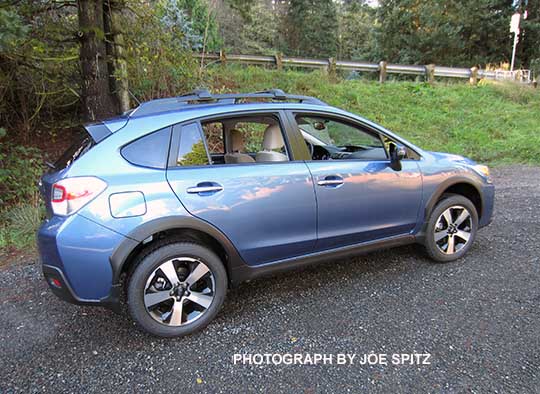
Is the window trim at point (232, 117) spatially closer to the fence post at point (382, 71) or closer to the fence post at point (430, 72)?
the fence post at point (382, 71)

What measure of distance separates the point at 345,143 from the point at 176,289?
2.77 meters

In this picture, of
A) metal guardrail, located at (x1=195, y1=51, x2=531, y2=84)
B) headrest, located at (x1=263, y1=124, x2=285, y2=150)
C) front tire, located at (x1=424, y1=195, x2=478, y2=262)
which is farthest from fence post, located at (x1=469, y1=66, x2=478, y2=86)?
headrest, located at (x1=263, y1=124, x2=285, y2=150)

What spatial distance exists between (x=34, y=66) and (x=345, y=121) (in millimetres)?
5284

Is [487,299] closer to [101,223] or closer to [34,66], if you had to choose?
[101,223]

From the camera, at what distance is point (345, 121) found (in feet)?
11.0

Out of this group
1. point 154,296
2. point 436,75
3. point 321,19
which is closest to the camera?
point 154,296

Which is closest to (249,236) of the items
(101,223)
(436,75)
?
(101,223)

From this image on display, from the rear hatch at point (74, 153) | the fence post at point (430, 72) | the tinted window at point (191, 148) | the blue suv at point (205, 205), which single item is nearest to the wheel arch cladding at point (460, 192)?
the blue suv at point (205, 205)

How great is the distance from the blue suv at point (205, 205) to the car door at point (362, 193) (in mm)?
11

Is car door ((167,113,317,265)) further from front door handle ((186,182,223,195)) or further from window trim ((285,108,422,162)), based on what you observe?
window trim ((285,108,422,162))

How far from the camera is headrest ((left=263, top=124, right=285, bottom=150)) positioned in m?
3.26

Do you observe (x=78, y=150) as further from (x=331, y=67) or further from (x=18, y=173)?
(x=331, y=67)

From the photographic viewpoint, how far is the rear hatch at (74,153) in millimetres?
2492

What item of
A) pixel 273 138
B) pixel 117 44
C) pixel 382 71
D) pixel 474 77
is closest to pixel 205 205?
pixel 273 138
